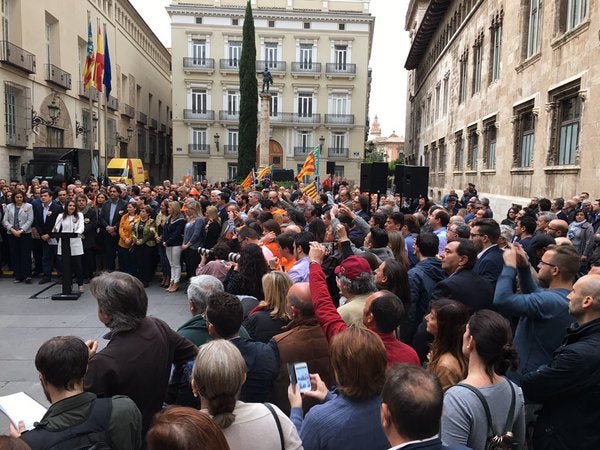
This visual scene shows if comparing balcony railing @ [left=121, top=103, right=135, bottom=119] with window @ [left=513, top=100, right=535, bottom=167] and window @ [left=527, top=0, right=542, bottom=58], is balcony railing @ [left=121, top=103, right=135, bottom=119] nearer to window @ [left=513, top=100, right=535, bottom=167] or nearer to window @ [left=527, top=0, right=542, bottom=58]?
window @ [left=513, top=100, right=535, bottom=167]

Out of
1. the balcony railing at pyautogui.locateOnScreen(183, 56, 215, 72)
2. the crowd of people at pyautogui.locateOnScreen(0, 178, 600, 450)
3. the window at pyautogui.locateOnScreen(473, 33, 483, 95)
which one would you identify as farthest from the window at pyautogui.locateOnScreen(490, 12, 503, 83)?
the balcony railing at pyautogui.locateOnScreen(183, 56, 215, 72)

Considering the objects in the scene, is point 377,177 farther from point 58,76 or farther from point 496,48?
point 58,76

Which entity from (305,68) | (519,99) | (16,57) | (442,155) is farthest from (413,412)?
(305,68)

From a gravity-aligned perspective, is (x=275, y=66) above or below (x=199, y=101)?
above

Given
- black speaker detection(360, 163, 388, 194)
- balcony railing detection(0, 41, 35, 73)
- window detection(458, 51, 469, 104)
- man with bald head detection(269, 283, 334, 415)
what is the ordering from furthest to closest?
window detection(458, 51, 469, 104) < balcony railing detection(0, 41, 35, 73) < black speaker detection(360, 163, 388, 194) < man with bald head detection(269, 283, 334, 415)

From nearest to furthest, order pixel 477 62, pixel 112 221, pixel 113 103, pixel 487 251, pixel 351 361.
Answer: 1. pixel 351 361
2. pixel 487 251
3. pixel 112 221
4. pixel 477 62
5. pixel 113 103

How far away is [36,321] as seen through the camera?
7.80 meters

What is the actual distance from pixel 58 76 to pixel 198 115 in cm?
2049

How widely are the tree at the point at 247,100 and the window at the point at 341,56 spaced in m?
10.3

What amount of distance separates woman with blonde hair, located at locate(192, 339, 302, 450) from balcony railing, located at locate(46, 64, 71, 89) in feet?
93.1

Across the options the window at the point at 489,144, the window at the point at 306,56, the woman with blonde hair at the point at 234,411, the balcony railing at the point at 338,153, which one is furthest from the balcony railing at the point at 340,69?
the woman with blonde hair at the point at 234,411

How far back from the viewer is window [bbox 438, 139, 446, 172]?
30203mm

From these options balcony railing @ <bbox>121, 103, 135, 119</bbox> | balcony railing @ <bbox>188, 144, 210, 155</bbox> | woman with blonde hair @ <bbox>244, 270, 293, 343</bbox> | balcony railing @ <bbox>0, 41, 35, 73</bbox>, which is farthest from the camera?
balcony railing @ <bbox>188, 144, 210, 155</bbox>

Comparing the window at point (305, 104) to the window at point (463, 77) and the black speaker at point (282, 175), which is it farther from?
the window at point (463, 77)
